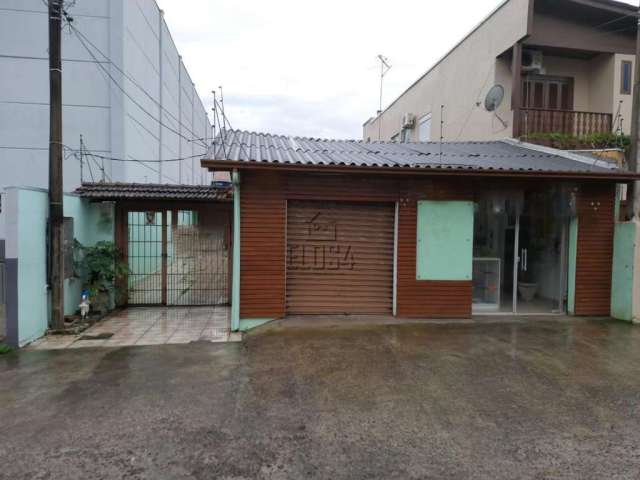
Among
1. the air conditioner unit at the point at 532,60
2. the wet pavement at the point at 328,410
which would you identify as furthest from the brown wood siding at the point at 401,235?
the air conditioner unit at the point at 532,60

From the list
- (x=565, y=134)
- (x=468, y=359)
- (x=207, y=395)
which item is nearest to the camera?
(x=207, y=395)

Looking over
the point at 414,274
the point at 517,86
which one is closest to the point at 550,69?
the point at 517,86

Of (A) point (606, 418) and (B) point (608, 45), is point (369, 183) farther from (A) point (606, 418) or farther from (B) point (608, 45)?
(B) point (608, 45)

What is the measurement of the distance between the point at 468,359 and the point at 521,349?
103 cm

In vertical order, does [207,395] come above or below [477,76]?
below

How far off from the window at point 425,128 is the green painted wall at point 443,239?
9.45 metres

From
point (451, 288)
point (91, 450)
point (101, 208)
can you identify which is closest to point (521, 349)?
point (451, 288)

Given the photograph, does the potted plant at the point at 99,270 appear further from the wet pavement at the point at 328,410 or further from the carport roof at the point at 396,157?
the carport roof at the point at 396,157

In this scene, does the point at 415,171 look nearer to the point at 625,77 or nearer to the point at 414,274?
the point at 414,274

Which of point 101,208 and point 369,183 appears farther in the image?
point 101,208

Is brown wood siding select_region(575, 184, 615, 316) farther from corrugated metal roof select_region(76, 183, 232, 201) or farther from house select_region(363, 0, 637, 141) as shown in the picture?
corrugated metal roof select_region(76, 183, 232, 201)

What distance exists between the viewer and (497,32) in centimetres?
1112

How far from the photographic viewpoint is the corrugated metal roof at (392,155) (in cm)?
657

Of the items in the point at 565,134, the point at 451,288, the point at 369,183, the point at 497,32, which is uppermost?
the point at 497,32
